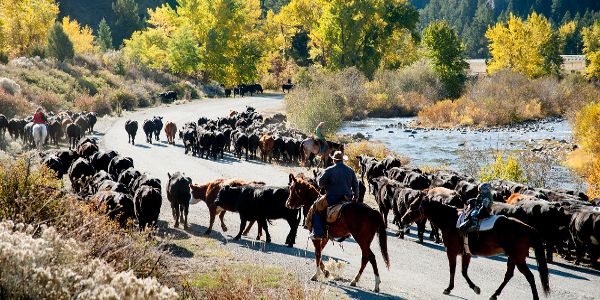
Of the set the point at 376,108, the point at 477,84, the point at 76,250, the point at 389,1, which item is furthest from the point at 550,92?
the point at 76,250

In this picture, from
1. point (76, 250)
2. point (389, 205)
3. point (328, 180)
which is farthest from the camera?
point (389, 205)

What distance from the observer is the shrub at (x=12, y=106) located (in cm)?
3734

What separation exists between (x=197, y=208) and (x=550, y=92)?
1839 inches

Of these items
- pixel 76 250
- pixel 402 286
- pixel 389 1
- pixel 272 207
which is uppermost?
pixel 389 1

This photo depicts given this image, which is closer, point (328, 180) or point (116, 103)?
point (328, 180)

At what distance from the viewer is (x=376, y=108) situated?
58250 mm

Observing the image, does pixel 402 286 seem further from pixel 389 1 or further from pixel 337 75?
pixel 389 1

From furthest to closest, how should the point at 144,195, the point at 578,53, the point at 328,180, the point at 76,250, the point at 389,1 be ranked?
1. the point at 578,53
2. the point at 389,1
3. the point at 144,195
4. the point at 328,180
5. the point at 76,250

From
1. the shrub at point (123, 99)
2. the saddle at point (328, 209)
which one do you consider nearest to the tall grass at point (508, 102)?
the shrub at point (123, 99)

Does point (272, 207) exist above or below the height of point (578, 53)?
below

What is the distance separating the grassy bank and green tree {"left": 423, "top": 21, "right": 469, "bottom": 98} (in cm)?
2339

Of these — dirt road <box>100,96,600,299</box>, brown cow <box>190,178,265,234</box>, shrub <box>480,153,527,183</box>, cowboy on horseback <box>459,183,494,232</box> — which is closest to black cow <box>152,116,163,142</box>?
dirt road <box>100,96,600,299</box>

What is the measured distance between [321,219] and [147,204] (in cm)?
468

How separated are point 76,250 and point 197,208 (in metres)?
12.4
